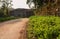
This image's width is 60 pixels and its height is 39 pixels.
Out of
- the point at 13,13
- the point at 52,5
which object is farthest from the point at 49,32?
the point at 13,13

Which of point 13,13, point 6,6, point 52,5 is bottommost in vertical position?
point 13,13

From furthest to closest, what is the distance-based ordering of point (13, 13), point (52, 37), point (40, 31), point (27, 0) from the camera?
point (13, 13) → point (27, 0) → point (40, 31) → point (52, 37)

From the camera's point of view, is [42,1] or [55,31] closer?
[55,31]

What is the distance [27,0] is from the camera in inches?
1969

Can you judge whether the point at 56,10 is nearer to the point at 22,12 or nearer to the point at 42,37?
the point at 42,37

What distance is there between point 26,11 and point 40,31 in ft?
245

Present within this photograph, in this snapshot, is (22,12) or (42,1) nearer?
(42,1)

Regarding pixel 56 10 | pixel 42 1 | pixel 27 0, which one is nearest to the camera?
pixel 56 10

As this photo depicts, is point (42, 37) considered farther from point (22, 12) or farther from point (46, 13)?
point (22, 12)

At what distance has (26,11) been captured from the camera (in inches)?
3295

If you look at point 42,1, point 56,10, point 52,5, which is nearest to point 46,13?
point 52,5

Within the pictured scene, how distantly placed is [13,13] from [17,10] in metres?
3.67

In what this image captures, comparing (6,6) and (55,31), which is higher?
(55,31)

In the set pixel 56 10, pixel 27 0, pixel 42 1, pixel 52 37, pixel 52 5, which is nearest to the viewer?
pixel 52 37
